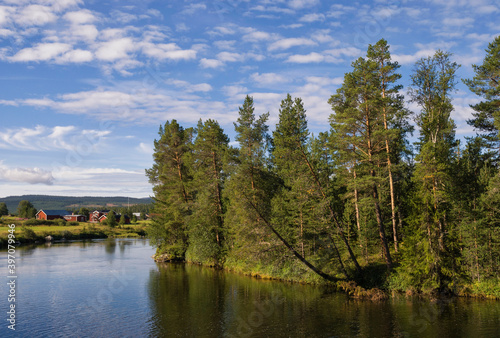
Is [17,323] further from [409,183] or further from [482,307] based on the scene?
[409,183]

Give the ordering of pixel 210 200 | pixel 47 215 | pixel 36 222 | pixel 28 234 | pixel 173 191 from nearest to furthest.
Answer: pixel 210 200 < pixel 173 191 < pixel 28 234 < pixel 36 222 < pixel 47 215

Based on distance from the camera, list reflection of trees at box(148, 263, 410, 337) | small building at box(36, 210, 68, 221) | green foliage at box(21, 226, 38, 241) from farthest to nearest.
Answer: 1. small building at box(36, 210, 68, 221)
2. green foliage at box(21, 226, 38, 241)
3. reflection of trees at box(148, 263, 410, 337)

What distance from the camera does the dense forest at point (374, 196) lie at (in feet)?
102

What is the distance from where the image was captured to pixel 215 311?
28.6 m

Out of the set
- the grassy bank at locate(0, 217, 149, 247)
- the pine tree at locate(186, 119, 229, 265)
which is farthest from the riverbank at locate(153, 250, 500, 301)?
the grassy bank at locate(0, 217, 149, 247)

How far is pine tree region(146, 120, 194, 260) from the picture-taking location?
5950 centimetres

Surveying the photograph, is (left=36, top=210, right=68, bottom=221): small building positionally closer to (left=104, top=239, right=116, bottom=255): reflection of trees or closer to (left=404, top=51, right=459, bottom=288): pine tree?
(left=104, top=239, right=116, bottom=255): reflection of trees

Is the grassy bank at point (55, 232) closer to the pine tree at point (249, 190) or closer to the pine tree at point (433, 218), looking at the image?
the pine tree at point (249, 190)

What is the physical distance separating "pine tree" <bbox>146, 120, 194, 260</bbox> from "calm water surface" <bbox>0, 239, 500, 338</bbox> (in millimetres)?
18349

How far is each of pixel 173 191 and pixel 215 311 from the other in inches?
1388

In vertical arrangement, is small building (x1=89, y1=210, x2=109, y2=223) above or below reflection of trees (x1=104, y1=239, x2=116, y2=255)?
above

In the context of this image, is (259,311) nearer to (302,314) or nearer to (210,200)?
(302,314)

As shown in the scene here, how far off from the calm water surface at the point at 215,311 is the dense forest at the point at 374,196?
3.53m

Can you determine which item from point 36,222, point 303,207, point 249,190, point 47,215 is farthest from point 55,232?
point 303,207
